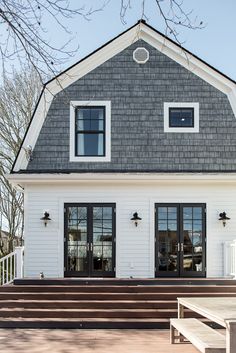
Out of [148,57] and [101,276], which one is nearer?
[101,276]

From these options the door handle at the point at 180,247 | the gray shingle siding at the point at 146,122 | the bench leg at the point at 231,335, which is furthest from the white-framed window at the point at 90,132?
the bench leg at the point at 231,335

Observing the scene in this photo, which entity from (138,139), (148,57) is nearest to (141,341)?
(138,139)

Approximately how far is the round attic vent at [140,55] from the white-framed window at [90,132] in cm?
140

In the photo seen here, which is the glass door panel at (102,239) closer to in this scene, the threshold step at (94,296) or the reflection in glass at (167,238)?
the reflection in glass at (167,238)

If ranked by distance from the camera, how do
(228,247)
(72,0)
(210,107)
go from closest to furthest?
(72,0), (228,247), (210,107)

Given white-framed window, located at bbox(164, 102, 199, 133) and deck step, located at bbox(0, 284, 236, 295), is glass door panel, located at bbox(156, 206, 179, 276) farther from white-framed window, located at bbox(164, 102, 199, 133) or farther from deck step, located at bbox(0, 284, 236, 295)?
white-framed window, located at bbox(164, 102, 199, 133)

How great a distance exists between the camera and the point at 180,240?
12961 millimetres

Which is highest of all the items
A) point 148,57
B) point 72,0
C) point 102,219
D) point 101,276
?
point 148,57

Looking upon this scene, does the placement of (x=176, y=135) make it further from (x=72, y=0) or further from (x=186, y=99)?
(x=72, y=0)

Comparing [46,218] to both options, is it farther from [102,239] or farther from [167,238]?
[167,238]

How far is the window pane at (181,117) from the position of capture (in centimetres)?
1351

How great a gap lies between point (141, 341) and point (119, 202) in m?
4.63

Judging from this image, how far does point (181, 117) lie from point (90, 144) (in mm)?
2472

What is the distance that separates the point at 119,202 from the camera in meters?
13.0
